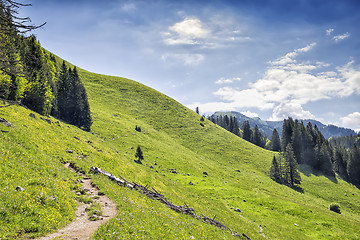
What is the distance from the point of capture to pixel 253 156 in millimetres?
93188

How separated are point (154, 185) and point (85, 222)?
17.6m

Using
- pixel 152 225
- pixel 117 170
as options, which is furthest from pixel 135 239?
pixel 117 170

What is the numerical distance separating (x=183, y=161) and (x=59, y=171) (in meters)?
49.0

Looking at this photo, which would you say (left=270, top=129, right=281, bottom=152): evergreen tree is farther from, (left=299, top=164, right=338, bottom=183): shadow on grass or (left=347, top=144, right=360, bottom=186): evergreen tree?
(left=347, top=144, right=360, bottom=186): evergreen tree

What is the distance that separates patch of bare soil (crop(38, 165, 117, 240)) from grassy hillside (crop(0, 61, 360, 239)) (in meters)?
0.56

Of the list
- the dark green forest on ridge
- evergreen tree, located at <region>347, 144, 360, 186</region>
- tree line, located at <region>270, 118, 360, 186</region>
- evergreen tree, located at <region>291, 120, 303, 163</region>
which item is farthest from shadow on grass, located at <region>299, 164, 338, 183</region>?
evergreen tree, located at <region>347, 144, 360, 186</region>

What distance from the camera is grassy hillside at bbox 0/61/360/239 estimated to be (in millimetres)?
11039

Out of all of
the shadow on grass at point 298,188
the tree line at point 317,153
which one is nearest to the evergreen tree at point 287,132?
the tree line at point 317,153

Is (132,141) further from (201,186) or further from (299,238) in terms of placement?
(299,238)

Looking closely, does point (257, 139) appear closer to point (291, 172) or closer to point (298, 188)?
point (291, 172)

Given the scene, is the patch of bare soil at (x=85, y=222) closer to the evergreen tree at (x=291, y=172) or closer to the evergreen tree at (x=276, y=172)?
the evergreen tree at (x=276, y=172)

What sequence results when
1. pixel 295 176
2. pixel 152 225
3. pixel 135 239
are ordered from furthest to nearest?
pixel 295 176, pixel 152 225, pixel 135 239

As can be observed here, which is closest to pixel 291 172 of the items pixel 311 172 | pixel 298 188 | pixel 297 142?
pixel 298 188

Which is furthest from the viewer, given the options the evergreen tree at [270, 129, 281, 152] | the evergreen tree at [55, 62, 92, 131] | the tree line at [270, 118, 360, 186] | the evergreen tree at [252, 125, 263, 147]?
the evergreen tree at [252, 125, 263, 147]
